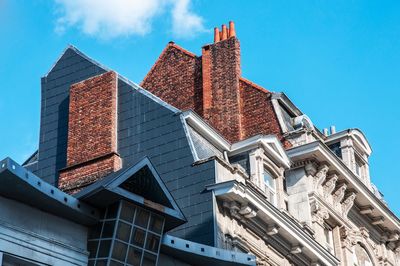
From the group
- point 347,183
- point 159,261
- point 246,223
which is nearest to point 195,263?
point 159,261

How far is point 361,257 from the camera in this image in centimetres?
3572

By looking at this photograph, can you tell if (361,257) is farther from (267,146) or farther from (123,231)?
(123,231)

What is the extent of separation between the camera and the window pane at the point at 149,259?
72.0 feet

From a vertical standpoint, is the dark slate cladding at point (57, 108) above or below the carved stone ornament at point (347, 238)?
above

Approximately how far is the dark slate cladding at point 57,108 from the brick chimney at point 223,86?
437cm

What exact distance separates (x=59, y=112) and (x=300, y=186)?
823cm

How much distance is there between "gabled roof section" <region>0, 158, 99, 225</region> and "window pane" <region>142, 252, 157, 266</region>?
148 cm

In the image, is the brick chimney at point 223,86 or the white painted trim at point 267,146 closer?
the white painted trim at point 267,146

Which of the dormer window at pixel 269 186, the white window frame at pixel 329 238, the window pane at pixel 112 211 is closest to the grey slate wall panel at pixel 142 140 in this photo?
the dormer window at pixel 269 186

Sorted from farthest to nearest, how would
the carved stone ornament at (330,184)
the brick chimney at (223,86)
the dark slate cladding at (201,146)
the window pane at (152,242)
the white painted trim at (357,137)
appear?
the white painted trim at (357,137), the carved stone ornament at (330,184), the brick chimney at (223,86), the dark slate cladding at (201,146), the window pane at (152,242)

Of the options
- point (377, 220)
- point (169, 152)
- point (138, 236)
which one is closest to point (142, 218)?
point (138, 236)

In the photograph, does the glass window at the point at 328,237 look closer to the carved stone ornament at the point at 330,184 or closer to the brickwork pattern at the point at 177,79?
the carved stone ornament at the point at 330,184

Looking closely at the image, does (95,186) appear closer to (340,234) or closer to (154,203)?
(154,203)

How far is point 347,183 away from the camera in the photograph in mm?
35125
